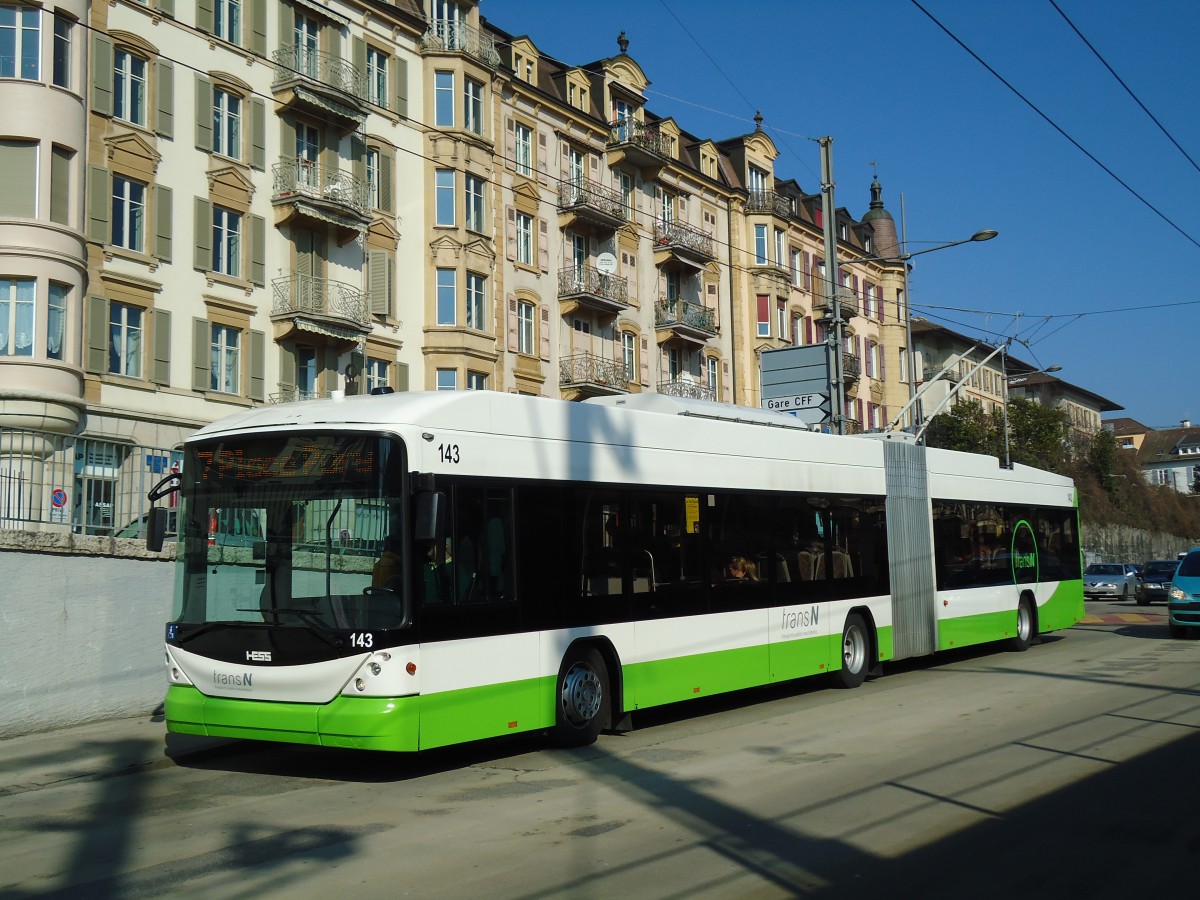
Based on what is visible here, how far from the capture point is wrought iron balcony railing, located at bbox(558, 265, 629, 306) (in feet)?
130

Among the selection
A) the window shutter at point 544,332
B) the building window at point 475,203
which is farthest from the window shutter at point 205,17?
the window shutter at point 544,332

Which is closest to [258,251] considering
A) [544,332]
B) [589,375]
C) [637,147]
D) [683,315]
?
[544,332]

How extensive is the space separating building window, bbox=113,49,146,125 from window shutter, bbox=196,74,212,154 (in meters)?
1.37

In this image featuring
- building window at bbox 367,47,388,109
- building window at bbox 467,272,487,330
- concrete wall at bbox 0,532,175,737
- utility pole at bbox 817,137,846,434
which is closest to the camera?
concrete wall at bbox 0,532,175,737

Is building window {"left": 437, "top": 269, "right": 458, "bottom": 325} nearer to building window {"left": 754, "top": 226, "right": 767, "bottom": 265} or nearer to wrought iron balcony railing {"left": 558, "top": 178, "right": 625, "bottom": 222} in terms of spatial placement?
wrought iron balcony railing {"left": 558, "top": 178, "right": 625, "bottom": 222}

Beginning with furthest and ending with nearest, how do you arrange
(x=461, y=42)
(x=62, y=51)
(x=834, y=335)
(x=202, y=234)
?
(x=461, y=42), (x=202, y=234), (x=62, y=51), (x=834, y=335)

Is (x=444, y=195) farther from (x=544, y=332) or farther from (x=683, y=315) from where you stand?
(x=683, y=315)

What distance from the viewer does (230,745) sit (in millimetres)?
11805

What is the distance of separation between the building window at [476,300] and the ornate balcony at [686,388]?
9.67 meters

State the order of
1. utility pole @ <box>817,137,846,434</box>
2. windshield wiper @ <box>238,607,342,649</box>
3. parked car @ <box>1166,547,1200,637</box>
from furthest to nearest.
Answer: parked car @ <box>1166,547,1200,637</box>
utility pole @ <box>817,137,846,434</box>
windshield wiper @ <box>238,607,342,649</box>

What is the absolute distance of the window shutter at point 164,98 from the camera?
2727cm

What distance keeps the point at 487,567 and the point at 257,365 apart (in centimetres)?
2060

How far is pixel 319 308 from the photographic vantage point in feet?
101

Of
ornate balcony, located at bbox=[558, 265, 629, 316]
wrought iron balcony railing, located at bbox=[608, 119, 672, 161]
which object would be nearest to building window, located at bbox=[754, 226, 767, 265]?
wrought iron balcony railing, located at bbox=[608, 119, 672, 161]
